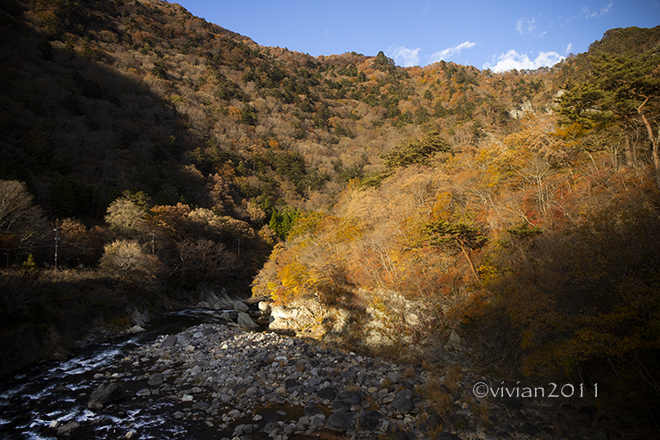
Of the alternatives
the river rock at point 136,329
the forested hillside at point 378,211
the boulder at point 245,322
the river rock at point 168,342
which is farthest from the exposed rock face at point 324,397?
the boulder at point 245,322

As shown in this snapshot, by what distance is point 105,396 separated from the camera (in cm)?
902

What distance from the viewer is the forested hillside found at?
782 centimetres

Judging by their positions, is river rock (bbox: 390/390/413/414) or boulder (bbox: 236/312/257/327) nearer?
river rock (bbox: 390/390/413/414)

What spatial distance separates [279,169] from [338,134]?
100 ft

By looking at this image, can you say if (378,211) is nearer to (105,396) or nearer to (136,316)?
(105,396)

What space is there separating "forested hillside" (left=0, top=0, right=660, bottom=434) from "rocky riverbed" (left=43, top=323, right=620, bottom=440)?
1.41m

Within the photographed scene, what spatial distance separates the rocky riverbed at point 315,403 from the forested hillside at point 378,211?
1.41 m

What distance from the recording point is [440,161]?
91.2 feet

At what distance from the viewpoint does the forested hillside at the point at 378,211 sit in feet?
25.6

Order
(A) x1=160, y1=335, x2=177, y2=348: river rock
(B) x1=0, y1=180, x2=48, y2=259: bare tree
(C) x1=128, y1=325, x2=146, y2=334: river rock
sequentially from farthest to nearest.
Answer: (B) x1=0, y1=180, x2=48, y2=259: bare tree < (C) x1=128, y1=325, x2=146, y2=334: river rock < (A) x1=160, y1=335, x2=177, y2=348: river rock

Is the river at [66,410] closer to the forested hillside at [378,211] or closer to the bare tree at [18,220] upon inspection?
the forested hillside at [378,211]

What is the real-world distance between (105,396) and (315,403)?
653 centimetres

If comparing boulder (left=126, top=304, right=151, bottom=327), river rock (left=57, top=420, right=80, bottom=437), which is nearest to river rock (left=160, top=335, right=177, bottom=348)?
boulder (left=126, top=304, right=151, bottom=327)

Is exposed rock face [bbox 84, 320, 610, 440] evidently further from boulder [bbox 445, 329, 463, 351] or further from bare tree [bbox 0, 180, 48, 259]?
bare tree [bbox 0, 180, 48, 259]
